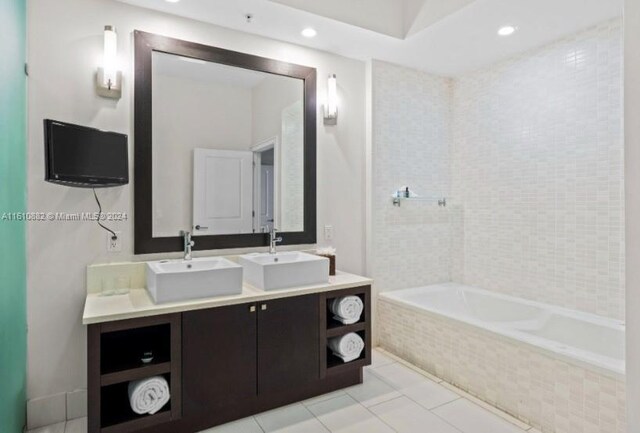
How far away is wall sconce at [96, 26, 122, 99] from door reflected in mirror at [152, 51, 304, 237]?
0.24 metres

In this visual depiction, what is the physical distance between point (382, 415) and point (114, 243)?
1.91 metres

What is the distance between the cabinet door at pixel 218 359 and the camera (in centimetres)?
204

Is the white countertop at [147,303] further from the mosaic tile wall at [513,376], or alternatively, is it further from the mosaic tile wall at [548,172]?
the mosaic tile wall at [548,172]

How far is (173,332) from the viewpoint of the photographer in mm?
2000

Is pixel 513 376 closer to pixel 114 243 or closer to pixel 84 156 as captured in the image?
pixel 114 243

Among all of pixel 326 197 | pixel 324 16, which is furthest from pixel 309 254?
pixel 324 16

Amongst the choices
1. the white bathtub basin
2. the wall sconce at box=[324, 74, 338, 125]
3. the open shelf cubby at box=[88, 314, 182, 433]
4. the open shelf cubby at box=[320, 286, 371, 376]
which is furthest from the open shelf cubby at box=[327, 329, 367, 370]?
the wall sconce at box=[324, 74, 338, 125]

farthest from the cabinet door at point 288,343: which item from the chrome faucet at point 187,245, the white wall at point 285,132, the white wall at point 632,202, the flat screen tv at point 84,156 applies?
the white wall at point 632,202

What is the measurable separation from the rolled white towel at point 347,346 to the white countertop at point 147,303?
1.20ft

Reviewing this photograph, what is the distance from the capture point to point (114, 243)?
2314mm

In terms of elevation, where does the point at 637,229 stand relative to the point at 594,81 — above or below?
below

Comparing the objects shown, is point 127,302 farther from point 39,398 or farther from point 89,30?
point 89,30

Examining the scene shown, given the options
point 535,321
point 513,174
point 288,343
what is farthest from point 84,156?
point 535,321

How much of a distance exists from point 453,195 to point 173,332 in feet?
9.38
